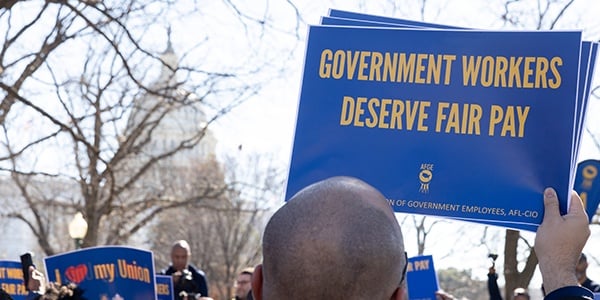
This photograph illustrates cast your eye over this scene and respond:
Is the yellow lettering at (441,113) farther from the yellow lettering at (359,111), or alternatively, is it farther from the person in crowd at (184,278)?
the person in crowd at (184,278)

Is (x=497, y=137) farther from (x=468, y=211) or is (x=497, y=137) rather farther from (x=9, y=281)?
(x=9, y=281)

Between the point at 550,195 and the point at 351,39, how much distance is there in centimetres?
113

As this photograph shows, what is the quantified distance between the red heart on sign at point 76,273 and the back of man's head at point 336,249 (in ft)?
26.0

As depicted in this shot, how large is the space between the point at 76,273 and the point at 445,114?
21.1ft

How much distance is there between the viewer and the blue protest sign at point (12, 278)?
13.5 metres

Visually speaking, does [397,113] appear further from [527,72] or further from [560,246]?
[560,246]

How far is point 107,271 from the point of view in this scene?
1047cm

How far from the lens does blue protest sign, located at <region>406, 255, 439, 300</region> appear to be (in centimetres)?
1134

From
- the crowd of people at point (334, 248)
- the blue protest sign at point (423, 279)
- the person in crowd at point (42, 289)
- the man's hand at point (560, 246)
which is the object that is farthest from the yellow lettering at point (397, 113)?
the blue protest sign at point (423, 279)

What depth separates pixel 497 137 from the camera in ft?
14.7

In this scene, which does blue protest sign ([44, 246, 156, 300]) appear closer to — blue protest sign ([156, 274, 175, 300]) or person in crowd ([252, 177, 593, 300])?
blue protest sign ([156, 274, 175, 300])

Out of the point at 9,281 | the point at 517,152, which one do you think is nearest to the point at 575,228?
the point at 517,152

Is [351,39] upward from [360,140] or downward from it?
upward

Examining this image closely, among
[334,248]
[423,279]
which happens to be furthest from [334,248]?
[423,279]
